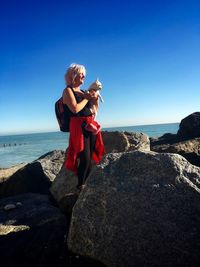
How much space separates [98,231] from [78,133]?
5.85 feet

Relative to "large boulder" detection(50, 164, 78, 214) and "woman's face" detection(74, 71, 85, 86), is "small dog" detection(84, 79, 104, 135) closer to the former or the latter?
"woman's face" detection(74, 71, 85, 86)

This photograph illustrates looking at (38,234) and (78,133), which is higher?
(78,133)

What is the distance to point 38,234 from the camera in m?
4.27

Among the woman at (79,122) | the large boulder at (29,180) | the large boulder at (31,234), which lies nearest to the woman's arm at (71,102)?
the woman at (79,122)

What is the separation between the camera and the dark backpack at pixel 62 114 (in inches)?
189

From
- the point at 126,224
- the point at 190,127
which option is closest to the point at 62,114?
the point at 126,224

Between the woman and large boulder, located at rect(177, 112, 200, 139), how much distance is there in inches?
347

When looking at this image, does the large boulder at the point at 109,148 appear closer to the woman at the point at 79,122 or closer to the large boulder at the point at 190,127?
the woman at the point at 79,122

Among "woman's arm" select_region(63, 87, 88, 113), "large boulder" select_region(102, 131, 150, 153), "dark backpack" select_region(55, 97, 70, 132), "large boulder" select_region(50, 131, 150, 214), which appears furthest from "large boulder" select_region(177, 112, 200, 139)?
"woman's arm" select_region(63, 87, 88, 113)

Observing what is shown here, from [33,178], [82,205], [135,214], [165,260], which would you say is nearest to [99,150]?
[82,205]

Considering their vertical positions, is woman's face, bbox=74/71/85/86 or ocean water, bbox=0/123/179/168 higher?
woman's face, bbox=74/71/85/86

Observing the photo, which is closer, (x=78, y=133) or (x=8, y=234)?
(x=8, y=234)

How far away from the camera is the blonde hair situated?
4789mm

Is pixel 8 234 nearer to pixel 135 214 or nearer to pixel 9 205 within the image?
pixel 9 205
